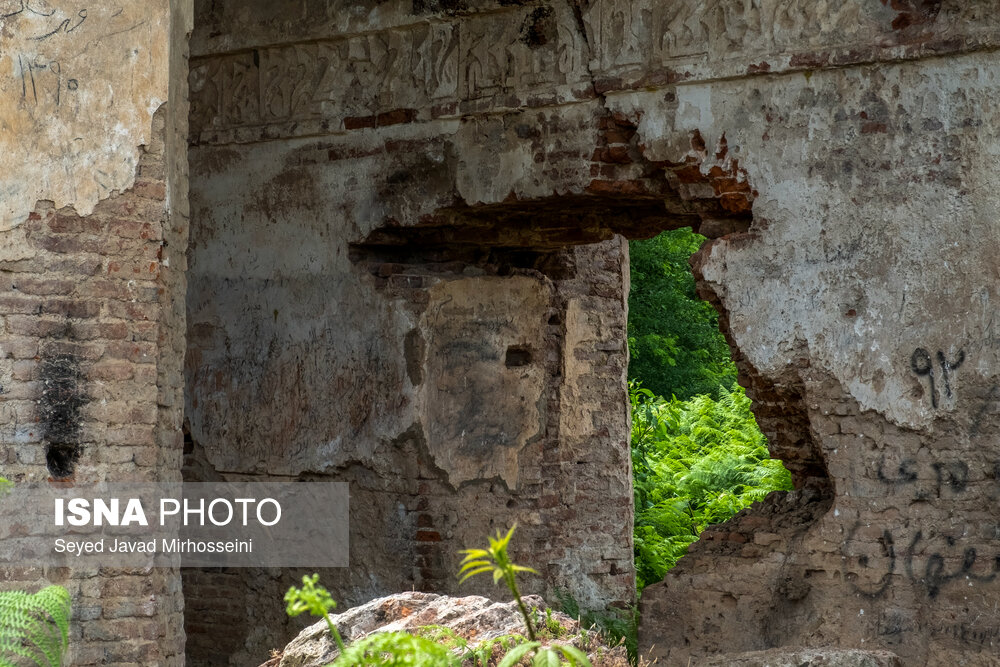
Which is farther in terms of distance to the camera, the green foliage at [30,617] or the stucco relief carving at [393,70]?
the stucco relief carving at [393,70]

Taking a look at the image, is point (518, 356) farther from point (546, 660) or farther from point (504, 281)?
point (546, 660)

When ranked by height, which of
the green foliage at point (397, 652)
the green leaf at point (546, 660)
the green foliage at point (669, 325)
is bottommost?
the green leaf at point (546, 660)

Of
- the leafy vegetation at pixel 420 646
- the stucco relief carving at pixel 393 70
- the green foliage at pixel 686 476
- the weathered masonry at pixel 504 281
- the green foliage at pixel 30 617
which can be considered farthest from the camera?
the green foliage at pixel 686 476

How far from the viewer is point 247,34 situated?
23.1ft

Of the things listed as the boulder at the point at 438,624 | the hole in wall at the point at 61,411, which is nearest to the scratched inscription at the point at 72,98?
the hole in wall at the point at 61,411

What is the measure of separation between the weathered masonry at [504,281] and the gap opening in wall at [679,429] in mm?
1903

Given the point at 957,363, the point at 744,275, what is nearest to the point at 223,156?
the point at 744,275

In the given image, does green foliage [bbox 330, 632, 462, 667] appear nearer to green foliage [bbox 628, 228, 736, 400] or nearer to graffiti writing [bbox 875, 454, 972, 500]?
graffiti writing [bbox 875, 454, 972, 500]

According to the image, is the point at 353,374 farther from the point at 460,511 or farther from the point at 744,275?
the point at 744,275

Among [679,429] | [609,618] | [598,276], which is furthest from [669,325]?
[609,618]

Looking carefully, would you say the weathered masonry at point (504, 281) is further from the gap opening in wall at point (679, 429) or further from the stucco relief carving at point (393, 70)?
the gap opening in wall at point (679, 429)

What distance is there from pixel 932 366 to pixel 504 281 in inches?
102

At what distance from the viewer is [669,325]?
17.2 metres

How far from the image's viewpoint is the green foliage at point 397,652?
276 centimetres
